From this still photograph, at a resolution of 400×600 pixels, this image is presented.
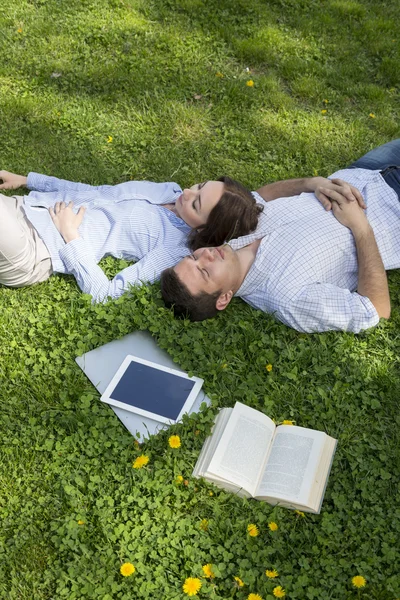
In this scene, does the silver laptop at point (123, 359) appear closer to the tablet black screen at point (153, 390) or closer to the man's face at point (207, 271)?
the tablet black screen at point (153, 390)

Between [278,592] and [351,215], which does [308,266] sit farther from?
[278,592]

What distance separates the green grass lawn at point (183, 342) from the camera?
9.53 ft

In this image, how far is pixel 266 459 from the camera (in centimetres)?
323

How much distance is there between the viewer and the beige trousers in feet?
12.0

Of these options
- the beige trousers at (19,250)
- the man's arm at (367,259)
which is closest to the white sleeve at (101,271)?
the beige trousers at (19,250)

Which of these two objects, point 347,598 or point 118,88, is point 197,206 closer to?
point 118,88

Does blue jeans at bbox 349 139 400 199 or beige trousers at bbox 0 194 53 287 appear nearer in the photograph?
beige trousers at bbox 0 194 53 287

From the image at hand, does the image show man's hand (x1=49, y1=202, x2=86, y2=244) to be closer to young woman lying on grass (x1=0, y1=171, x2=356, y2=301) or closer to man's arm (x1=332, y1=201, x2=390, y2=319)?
young woman lying on grass (x1=0, y1=171, x2=356, y2=301)

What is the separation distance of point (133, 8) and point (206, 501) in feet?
18.0

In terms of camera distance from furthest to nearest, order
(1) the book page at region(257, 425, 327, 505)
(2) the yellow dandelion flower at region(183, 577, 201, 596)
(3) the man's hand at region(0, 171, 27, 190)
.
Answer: (3) the man's hand at region(0, 171, 27, 190) → (1) the book page at region(257, 425, 327, 505) → (2) the yellow dandelion flower at region(183, 577, 201, 596)

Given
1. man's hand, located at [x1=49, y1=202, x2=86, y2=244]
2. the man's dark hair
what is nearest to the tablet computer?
the man's dark hair

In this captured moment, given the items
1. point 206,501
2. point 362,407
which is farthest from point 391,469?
point 206,501

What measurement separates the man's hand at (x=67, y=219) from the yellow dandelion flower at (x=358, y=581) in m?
2.69

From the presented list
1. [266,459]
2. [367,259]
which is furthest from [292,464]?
[367,259]
